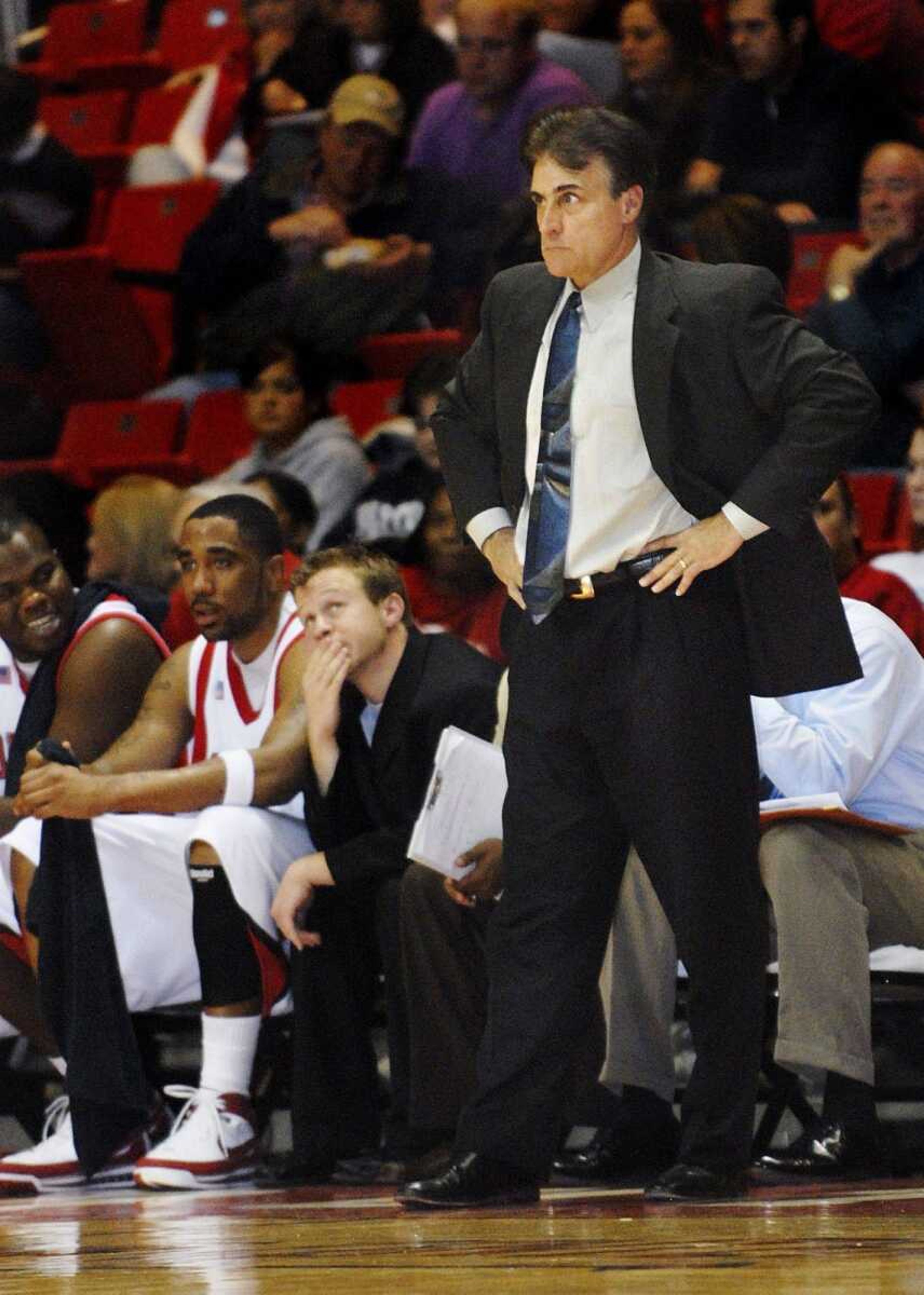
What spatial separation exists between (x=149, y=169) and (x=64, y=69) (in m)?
1.38

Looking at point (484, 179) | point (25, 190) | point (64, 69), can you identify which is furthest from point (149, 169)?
point (484, 179)

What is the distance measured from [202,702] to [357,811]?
58 centimetres

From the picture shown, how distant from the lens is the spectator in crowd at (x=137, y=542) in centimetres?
615

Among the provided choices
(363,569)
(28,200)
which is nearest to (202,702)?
(363,569)

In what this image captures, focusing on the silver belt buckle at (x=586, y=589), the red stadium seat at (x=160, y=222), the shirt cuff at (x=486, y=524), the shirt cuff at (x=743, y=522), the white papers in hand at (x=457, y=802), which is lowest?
the white papers in hand at (x=457, y=802)

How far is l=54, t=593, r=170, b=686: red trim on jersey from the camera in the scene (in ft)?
16.2

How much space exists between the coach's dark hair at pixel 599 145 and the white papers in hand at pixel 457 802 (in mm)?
1094

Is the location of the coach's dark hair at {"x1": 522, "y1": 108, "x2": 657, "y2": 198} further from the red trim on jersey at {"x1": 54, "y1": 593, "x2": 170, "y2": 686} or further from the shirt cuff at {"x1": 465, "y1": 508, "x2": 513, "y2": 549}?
the red trim on jersey at {"x1": 54, "y1": 593, "x2": 170, "y2": 686}

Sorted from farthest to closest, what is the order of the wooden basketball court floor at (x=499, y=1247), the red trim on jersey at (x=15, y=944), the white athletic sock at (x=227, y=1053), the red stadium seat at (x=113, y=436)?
the red stadium seat at (x=113, y=436), the red trim on jersey at (x=15, y=944), the white athletic sock at (x=227, y=1053), the wooden basketball court floor at (x=499, y=1247)

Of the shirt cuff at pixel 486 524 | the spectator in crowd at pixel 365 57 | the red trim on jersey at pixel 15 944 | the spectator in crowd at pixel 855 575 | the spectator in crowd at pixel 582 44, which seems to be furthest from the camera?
the spectator in crowd at pixel 365 57

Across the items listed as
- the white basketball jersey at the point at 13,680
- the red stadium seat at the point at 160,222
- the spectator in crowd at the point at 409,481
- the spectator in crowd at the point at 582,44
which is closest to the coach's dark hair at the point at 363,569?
the white basketball jersey at the point at 13,680

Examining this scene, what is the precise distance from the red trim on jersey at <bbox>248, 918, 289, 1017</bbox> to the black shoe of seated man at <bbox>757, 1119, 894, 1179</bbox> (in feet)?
3.38

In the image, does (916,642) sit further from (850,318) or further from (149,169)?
(149,169)

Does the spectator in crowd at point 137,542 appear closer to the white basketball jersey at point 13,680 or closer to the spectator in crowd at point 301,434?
the spectator in crowd at point 301,434
